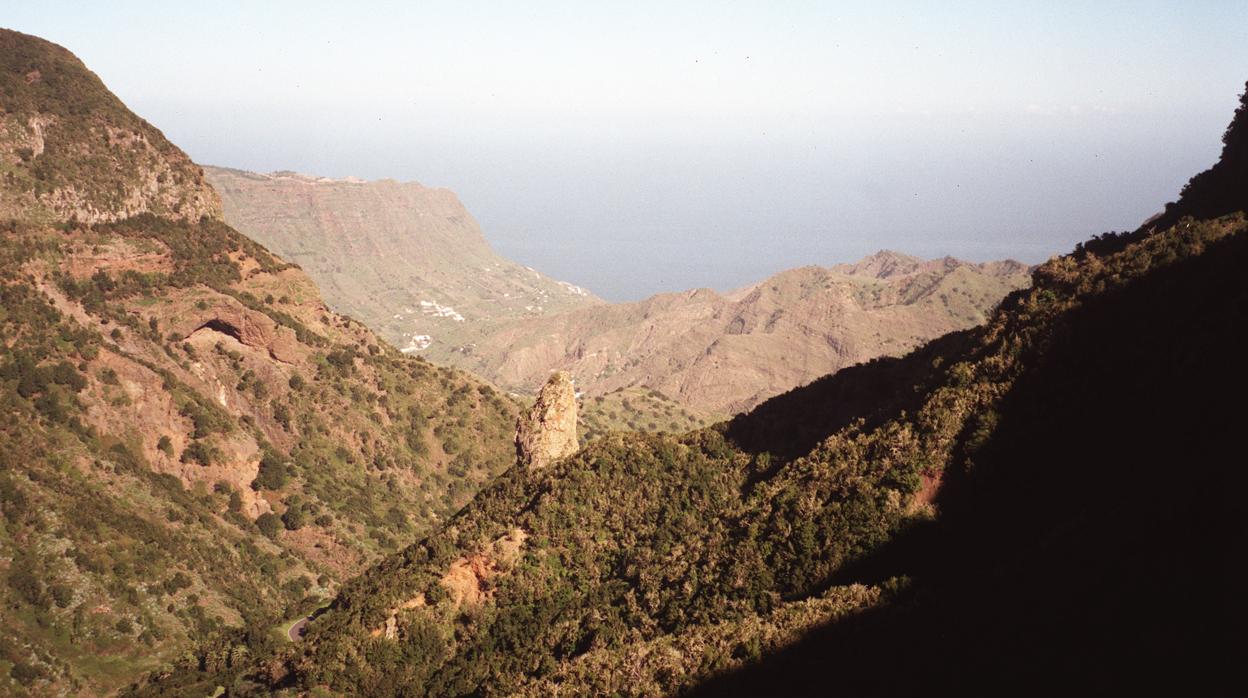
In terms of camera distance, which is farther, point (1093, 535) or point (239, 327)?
point (239, 327)

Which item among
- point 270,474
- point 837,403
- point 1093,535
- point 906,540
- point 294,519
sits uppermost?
point 1093,535

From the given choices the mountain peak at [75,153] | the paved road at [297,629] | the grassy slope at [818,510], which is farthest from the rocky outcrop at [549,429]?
the mountain peak at [75,153]

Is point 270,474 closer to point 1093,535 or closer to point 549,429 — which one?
point 549,429

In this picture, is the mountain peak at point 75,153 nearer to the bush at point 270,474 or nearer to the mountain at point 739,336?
the bush at point 270,474

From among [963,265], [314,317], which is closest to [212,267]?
[314,317]

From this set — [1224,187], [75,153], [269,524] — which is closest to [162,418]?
[269,524]

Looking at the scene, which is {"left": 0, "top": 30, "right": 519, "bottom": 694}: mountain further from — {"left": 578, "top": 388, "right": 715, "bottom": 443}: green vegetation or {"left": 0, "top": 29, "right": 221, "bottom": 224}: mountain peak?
{"left": 578, "top": 388, "right": 715, "bottom": 443}: green vegetation

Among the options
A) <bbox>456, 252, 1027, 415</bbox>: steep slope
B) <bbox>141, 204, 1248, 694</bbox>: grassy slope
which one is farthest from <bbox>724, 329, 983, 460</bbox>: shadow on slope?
<bbox>456, 252, 1027, 415</bbox>: steep slope
